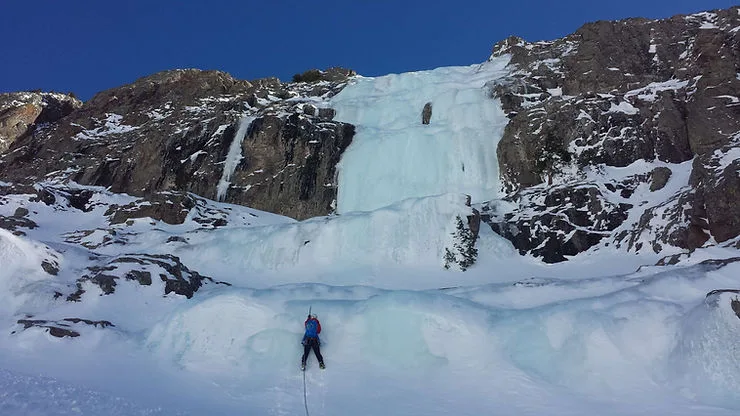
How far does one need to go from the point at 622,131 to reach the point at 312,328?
22.9m

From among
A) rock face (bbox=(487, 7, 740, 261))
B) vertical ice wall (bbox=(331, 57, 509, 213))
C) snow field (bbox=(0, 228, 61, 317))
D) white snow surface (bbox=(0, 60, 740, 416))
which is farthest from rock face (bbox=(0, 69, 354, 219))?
snow field (bbox=(0, 228, 61, 317))

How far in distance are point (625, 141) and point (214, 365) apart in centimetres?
2369

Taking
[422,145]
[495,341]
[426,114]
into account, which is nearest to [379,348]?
[495,341]

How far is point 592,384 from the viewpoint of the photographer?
25.4ft

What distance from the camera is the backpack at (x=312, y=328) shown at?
342 inches

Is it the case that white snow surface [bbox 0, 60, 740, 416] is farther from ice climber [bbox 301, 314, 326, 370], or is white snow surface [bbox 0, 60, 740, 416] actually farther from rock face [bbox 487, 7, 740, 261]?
rock face [bbox 487, 7, 740, 261]

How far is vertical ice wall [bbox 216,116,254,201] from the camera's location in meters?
33.0

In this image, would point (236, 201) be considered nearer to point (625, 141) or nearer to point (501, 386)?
point (625, 141)

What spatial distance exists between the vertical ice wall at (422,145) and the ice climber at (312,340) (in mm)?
19262

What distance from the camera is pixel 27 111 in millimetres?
45688

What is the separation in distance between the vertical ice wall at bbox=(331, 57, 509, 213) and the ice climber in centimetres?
1926

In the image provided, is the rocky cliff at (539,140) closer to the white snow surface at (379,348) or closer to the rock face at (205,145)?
the rock face at (205,145)

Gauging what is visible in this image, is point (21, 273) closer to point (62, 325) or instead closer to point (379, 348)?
point (62, 325)

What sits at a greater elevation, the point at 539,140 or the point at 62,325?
the point at 539,140
